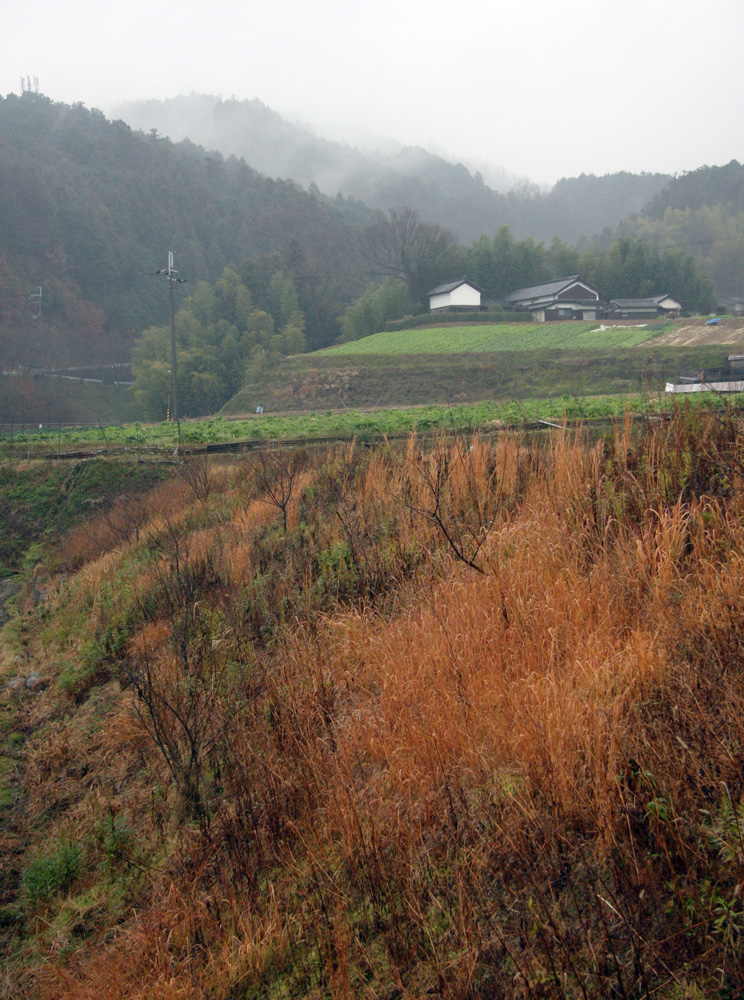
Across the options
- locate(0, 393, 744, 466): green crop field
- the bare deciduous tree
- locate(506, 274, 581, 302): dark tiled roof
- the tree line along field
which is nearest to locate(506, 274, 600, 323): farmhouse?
locate(506, 274, 581, 302): dark tiled roof

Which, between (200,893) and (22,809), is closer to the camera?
(200,893)

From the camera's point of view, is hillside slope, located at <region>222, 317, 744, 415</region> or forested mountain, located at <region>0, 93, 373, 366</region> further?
forested mountain, located at <region>0, 93, 373, 366</region>

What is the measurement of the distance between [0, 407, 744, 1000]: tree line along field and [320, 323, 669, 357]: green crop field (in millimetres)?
39011

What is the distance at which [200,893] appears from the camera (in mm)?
3590

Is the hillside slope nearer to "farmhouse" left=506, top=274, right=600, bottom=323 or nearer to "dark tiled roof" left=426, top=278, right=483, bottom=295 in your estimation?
"farmhouse" left=506, top=274, right=600, bottom=323

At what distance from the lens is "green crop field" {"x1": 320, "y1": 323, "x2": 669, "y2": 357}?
45.5 metres

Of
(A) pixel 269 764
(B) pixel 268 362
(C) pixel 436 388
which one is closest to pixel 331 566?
(A) pixel 269 764

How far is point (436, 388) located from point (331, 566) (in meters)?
35.6

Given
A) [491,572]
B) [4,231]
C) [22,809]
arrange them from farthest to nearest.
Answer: [4,231] → [22,809] → [491,572]

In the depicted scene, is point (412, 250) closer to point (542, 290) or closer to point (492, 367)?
point (542, 290)

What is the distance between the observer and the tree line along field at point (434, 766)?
8.39ft

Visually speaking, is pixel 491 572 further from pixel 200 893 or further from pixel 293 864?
pixel 200 893

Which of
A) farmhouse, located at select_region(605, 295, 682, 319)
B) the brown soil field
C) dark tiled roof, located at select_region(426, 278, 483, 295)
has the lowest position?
the brown soil field

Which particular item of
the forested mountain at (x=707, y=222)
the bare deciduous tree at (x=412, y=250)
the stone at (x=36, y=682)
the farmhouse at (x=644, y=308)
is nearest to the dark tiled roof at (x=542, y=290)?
the farmhouse at (x=644, y=308)
